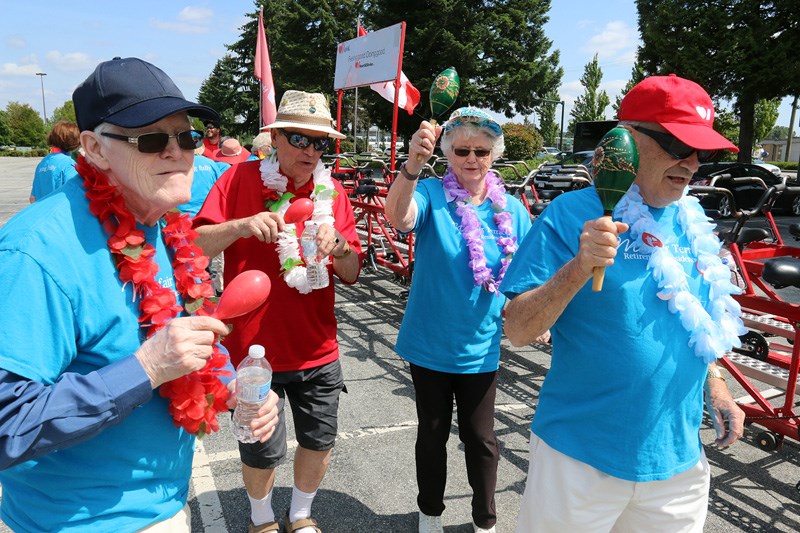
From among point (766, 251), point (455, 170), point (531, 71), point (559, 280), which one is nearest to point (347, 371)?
point (455, 170)

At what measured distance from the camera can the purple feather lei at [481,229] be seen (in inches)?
106

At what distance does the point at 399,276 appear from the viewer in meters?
7.91

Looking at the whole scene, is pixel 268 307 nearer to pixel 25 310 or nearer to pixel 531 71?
pixel 25 310

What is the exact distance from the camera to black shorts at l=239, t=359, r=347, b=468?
106 inches

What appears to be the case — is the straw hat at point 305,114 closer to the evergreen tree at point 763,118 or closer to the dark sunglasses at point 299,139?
the dark sunglasses at point 299,139

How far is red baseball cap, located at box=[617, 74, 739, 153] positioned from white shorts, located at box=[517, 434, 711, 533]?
1049 mm

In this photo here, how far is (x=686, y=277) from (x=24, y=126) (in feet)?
311

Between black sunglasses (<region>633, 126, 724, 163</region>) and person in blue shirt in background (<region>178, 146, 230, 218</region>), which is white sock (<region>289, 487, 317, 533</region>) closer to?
black sunglasses (<region>633, 126, 724, 163</region>)

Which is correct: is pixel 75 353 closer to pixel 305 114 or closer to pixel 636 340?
pixel 636 340

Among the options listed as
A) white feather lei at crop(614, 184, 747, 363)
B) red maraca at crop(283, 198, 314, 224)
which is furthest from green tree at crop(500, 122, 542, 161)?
white feather lei at crop(614, 184, 747, 363)

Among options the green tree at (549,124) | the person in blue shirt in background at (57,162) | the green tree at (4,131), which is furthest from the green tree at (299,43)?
the green tree at (4,131)

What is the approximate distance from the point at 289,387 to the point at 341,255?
0.70 m

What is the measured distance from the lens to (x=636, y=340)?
173 cm

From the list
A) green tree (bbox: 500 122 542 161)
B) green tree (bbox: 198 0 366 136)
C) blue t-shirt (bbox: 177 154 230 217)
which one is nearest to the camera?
blue t-shirt (bbox: 177 154 230 217)
